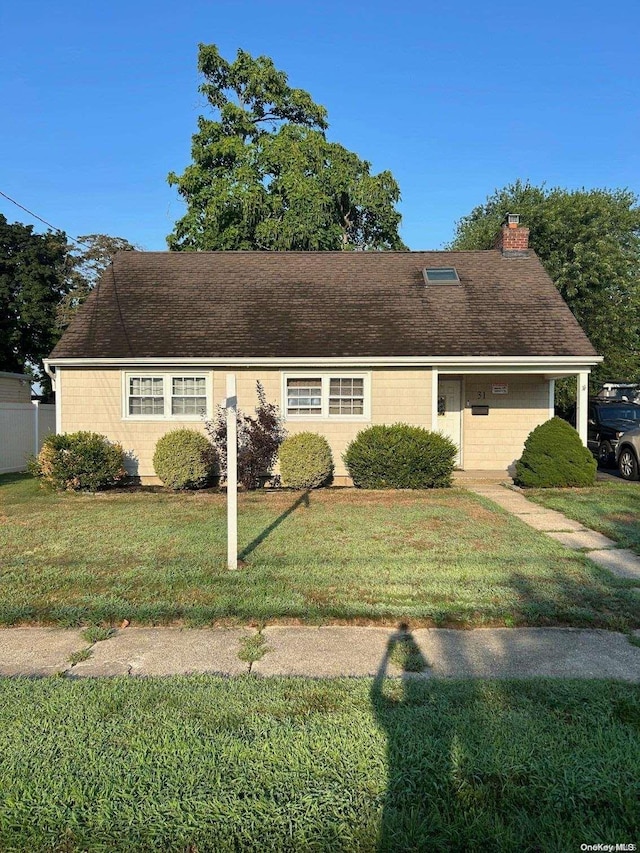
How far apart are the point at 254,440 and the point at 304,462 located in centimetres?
112

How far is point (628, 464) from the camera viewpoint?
1290 cm

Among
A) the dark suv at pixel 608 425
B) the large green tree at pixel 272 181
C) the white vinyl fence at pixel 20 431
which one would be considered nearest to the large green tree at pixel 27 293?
the large green tree at pixel 272 181

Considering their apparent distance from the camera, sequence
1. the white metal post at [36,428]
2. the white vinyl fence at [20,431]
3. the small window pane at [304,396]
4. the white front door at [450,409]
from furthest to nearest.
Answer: the white metal post at [36,428] < the white vinyl fence at [20,431] < the white front door at [450,409] < the small window pane at [304,396]

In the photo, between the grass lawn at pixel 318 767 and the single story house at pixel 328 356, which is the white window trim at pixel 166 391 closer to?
the single story house at pixel 328 356

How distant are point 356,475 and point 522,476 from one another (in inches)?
133

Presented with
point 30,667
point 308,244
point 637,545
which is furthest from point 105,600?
point 308,244

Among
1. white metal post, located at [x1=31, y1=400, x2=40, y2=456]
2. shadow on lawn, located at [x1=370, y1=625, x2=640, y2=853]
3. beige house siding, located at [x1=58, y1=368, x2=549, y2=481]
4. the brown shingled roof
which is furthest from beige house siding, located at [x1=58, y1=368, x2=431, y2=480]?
shadow on lawn, located at [x1=370, y1=625, x2=640, y2=853]

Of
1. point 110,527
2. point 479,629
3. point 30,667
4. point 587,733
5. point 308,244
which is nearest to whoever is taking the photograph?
point 587,733

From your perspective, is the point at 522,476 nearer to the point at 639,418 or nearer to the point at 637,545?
the point at 637,545

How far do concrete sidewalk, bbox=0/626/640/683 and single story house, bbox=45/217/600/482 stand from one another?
8.25 metres

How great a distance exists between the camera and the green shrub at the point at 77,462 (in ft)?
37.0

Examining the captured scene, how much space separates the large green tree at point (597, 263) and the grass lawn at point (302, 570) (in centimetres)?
1624

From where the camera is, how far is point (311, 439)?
11.9 metres

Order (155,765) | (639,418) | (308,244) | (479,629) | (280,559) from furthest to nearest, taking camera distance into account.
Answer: (308,244)
(639,418)
(280,559)
(479,629)
(155,765)
